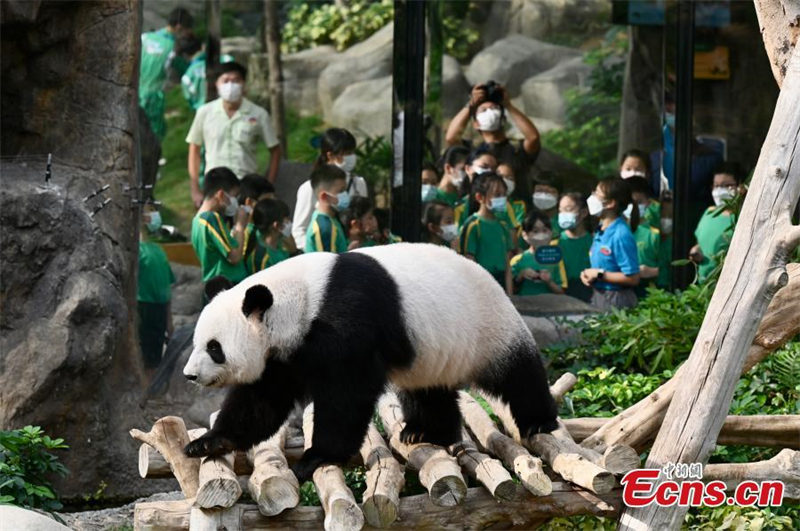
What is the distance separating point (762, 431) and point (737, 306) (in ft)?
3.96

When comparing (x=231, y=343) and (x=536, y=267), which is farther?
(x=536, y=267)

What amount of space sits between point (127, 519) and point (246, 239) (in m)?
2.42

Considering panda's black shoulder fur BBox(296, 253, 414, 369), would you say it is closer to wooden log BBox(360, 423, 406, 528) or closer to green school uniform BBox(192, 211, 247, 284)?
wooden log BBox(360, 423, 406, 528)

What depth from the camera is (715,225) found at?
866 centimetres

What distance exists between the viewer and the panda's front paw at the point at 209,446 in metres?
4.69

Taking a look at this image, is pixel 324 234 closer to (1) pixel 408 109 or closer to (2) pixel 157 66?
(1) pixel 408 109

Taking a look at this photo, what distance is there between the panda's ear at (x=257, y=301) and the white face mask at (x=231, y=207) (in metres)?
3.87

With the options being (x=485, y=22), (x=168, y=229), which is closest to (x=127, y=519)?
(x=168, y=229)

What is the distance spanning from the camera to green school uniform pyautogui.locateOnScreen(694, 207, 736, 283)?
8.52 meters

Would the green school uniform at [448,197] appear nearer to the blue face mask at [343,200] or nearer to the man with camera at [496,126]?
the man with camera at [496,126]

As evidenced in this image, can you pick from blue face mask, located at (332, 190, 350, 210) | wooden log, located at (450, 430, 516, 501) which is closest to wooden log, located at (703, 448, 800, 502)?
wooden log, located at (450, 430, 516, 501)

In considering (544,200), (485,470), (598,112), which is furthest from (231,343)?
(598,112)

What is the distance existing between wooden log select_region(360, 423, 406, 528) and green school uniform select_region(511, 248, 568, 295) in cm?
393

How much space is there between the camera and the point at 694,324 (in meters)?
7.09
